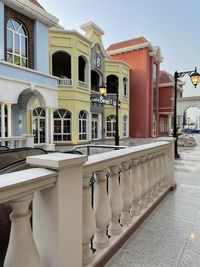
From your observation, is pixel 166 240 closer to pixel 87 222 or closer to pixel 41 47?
pixel 87 222

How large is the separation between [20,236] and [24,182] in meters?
→ 0.29

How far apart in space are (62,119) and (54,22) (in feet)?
21.0

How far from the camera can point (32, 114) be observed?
45.1ft

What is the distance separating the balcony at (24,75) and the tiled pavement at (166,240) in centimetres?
819

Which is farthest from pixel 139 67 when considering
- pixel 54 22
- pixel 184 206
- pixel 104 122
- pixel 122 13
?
pixel 184 206

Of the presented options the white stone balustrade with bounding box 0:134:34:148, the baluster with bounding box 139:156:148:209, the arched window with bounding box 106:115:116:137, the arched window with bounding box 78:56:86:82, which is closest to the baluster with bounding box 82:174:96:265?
the baluster with bounding box 139:156:148:209

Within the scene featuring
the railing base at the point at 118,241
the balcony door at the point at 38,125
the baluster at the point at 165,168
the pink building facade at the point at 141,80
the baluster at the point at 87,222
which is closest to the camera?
the baluster at the point at 87,222

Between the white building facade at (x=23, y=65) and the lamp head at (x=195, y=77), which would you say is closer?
the lamp head at (x=195, y=77)

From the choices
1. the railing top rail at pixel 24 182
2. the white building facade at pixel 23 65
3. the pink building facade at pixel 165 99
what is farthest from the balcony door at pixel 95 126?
the railing top rail at pixel 24 182

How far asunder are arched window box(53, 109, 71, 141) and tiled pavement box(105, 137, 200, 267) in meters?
13.1

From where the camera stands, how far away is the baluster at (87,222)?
4.97 feet

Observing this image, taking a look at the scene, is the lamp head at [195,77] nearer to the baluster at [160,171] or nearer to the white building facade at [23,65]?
the baluster at [160,171]

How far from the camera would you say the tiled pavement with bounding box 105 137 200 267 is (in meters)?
1.84

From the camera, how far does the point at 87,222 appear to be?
1.55m
